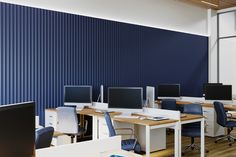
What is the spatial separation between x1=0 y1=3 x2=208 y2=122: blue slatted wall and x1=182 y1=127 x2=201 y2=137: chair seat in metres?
2.48

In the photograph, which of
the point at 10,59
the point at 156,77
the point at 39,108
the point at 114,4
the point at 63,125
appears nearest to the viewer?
the point at 63,125

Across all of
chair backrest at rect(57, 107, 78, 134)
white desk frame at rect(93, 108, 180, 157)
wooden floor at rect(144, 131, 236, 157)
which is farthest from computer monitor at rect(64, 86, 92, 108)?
wooden floor at rect(144, 131, 236, 157)

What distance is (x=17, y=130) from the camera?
1.28 m

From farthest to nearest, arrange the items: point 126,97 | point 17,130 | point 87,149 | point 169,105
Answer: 1. point 169,105
2. point 126,97
3. point 87,149
4. point 17,130

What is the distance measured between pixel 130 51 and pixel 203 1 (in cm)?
323

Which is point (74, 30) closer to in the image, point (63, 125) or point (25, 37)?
point (25, 37)

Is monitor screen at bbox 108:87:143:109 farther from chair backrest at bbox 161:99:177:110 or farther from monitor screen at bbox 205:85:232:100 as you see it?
monitor screen at bbox 205:85:232:100

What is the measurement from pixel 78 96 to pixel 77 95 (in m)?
0.04

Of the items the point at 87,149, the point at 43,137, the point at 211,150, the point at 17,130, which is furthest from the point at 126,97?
the point at 17,130

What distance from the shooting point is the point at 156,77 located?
8.14m

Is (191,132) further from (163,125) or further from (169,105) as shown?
(169,105)

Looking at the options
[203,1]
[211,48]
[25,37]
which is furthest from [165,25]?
[25,37]

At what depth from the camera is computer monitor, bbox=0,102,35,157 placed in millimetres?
1209

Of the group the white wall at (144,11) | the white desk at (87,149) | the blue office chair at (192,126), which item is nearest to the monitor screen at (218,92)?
the blue office chair at (192,126)
